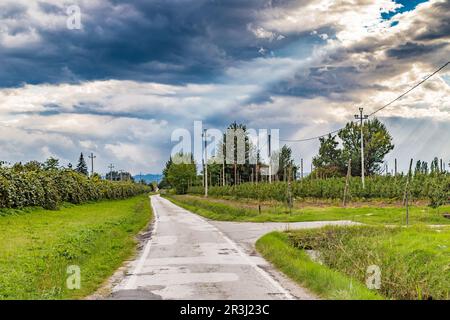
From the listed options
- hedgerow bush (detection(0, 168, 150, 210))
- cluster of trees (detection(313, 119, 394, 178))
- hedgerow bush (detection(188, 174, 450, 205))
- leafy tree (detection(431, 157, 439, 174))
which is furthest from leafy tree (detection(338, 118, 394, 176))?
hedgerow bush (detection(0, 168, 150, 210))

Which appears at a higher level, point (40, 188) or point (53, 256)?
point (40, 188)

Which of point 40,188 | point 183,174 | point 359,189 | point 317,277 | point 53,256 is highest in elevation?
point 183,174

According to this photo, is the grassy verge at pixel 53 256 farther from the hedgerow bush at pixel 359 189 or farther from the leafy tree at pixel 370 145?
the leafy tree at pixel 370 145

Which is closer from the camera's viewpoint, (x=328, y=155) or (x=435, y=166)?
(x=435, y=166)

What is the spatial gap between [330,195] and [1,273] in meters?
40.1

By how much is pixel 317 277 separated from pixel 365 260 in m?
4.27

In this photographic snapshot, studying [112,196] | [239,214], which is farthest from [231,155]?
[239,214]

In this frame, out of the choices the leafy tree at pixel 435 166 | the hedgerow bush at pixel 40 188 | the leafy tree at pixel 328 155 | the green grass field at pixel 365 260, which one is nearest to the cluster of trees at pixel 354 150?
the leafy tree at pixel 328 155

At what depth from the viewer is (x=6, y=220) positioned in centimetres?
2741

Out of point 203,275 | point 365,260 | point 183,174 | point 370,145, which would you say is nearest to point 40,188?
point 365,260

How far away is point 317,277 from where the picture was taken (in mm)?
10711

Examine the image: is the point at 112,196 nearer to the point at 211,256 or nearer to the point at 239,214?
the point at 239,214

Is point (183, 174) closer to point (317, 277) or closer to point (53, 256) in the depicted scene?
point (53, 256)
